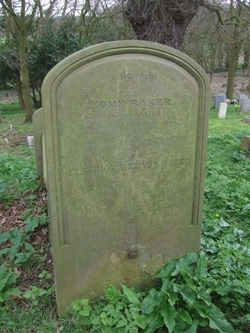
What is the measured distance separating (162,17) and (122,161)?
4076mm

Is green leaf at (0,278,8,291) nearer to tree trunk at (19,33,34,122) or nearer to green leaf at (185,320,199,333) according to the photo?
green leaf at (185,320,199,333)

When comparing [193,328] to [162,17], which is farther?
[162,17]

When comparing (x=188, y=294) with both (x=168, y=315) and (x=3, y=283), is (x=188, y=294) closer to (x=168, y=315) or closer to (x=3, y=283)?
(x=168, y=315)

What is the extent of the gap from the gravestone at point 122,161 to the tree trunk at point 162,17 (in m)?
3.70

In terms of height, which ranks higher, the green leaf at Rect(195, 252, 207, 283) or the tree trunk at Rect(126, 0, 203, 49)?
the tree trunk at Rect(126, 0, 203, 49)

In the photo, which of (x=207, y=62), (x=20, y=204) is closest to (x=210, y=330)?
(x=20, y=204)

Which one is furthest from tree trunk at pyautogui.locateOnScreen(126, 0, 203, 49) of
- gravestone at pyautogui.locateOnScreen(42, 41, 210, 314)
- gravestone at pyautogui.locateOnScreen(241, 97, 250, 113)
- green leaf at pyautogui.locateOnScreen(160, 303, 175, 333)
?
gravestone at pyautogui.locateOnScreen(241, 97, 250, 113)

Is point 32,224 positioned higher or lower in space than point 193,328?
higher

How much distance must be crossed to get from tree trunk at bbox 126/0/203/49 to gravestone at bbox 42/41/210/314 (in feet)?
12.1

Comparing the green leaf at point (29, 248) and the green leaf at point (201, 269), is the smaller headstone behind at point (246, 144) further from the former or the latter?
the green leaf at point (29, 248)

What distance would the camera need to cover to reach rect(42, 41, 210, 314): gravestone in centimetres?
211

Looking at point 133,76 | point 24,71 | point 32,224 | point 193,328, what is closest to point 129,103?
point 133,76

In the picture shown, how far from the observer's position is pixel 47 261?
2.99m

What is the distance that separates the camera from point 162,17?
5523 mm
